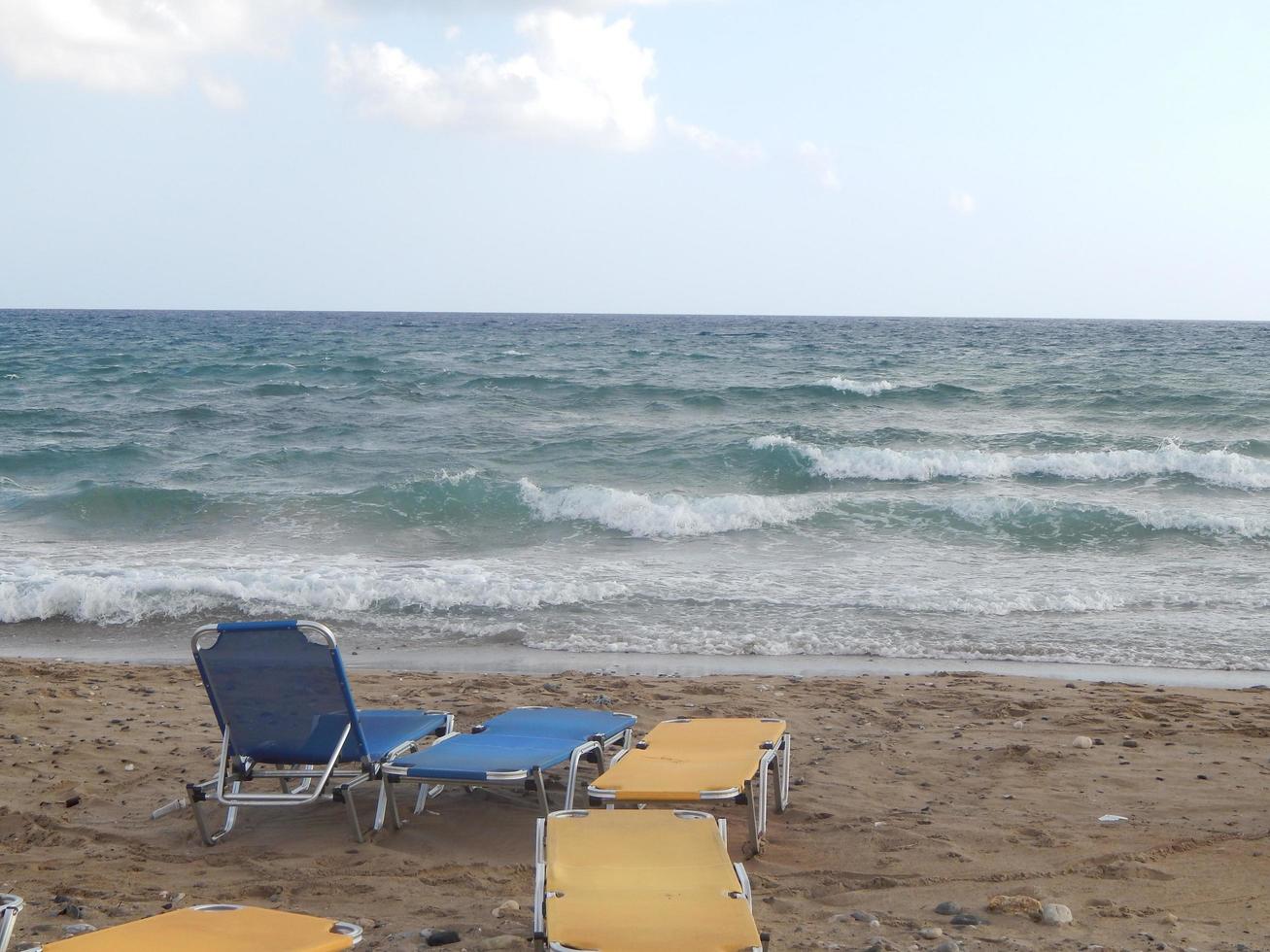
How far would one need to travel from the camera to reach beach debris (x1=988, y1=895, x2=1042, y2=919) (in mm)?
3738

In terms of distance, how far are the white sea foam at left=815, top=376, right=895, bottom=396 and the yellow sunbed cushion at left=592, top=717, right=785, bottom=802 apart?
21.7 metres

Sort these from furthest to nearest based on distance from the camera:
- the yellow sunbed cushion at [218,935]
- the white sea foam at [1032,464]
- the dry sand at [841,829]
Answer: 1. the white sea foam at [1032,464]
2. the dry sand at [841,829]
3. the yellow sunbed cushion at [218,935]

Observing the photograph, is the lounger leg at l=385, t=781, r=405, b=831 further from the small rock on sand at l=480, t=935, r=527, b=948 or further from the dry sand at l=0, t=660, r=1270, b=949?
the small rock on sand at l=480, t=935, r=527, b=948

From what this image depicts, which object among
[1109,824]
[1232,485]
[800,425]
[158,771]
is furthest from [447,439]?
[1109,824]

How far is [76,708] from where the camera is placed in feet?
22.1

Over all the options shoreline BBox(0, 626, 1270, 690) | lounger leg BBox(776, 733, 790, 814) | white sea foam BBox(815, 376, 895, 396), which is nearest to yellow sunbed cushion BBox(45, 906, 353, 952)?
lounger leg BBox(776, 733, 790, 814)

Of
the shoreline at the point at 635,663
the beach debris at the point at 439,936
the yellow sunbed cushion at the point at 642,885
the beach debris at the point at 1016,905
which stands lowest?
the shoreline at the point at 635,663

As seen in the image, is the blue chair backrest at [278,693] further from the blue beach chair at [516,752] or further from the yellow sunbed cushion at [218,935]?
the yellow sunbed cushion at [218,935]

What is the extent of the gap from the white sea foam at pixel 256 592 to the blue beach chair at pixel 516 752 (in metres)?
4.86

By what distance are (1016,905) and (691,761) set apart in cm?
136

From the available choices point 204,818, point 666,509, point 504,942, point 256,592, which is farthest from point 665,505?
point 504,942

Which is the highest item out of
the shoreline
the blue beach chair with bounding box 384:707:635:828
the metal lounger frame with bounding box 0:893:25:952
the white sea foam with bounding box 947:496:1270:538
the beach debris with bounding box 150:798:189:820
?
the metal lounger frame with bounding box 0:893:25:952

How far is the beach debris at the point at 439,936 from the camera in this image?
3561 millimetres

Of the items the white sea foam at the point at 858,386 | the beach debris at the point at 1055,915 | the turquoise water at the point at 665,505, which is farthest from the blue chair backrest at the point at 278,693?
the white sea foam at the point at 858,386
